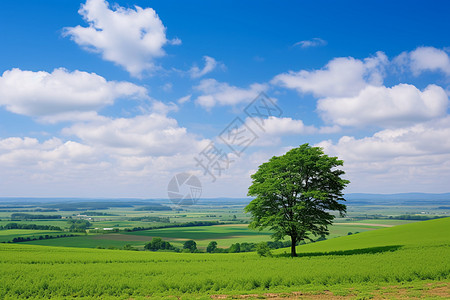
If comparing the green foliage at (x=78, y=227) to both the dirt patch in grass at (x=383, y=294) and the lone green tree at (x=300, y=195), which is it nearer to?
the lone green tree at (x=300, y=195)

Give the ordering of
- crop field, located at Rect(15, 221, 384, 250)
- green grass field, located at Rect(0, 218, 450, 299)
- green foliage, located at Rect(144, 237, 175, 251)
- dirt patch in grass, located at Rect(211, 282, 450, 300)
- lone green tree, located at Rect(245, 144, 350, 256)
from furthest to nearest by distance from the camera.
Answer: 1. crop field, located at Rect(15, 221, 384, 250)
2. green foliage, located at Rect(144, 237, 175, 251)
3. lone green tree, located at Rect(245, 144, 350, 256)
4. green grass field, located at Rect(0, 218, 450, 299)
5. dirt patch in grass, located at Rect(211, 282, 450, 300)

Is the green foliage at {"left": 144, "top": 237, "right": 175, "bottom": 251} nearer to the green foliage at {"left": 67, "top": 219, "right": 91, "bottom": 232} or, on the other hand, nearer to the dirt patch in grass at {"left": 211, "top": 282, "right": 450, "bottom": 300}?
the green foliage at {"left": 67, "top": 219, "right": 91, "bottom": 232}

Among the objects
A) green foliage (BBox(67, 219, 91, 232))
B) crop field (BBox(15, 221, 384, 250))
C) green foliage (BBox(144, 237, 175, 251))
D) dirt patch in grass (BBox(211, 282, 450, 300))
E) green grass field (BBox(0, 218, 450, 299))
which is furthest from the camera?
green foliage (BBox(67, 219, 91, 232))

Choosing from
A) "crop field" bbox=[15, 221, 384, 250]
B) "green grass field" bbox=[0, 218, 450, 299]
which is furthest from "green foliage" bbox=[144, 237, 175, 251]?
"green grass field" bbox=[0, 218, 450, 299]

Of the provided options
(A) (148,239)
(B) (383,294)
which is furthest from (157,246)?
(B) (383,294)

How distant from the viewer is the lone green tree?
3553 cm

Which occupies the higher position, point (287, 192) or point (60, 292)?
point (287, 192)

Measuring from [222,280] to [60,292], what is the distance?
1131 cm

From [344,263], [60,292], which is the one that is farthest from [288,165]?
[60,292]

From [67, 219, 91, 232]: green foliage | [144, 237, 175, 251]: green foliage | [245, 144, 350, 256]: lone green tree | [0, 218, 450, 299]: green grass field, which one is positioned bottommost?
[67, 219, 91, 232]: green foliage

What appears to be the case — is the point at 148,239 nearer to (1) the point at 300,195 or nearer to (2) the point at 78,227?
(2) the point at 78,227

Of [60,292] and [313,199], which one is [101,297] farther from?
[313,199]

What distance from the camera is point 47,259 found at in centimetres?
3478

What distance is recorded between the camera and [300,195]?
118 feet
